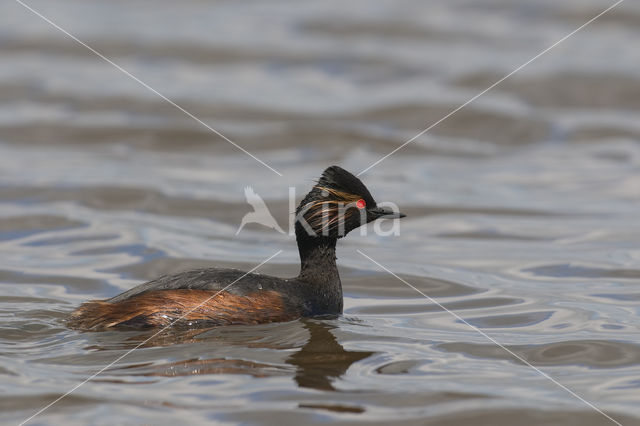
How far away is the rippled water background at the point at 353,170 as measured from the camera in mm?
7238

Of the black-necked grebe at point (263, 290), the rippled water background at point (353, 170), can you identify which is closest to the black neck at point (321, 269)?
the black-necked grebe at point (263, 290)

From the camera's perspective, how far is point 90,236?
12086mm

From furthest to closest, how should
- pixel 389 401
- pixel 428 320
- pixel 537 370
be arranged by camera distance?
pixel 428 320 → pixel 537 370 → pixel 389 401

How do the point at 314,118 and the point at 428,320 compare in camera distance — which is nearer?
the point at 428,320

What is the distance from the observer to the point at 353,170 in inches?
602

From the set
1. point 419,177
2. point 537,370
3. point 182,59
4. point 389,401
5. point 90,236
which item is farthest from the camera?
point 182,59

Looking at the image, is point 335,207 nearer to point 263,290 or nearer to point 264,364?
point 263,290

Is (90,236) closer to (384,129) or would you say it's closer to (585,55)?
(384,129)

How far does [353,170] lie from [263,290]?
23.0ft

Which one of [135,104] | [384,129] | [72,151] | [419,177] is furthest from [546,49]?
[72,151]

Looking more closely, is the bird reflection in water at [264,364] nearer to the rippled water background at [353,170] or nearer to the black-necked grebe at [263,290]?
the rippled water background at [353,170]

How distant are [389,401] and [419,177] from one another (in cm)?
859

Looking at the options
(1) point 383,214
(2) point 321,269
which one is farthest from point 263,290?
Result: (1) point 383,214

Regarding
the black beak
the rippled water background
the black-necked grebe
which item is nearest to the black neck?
the black-necked grebe
